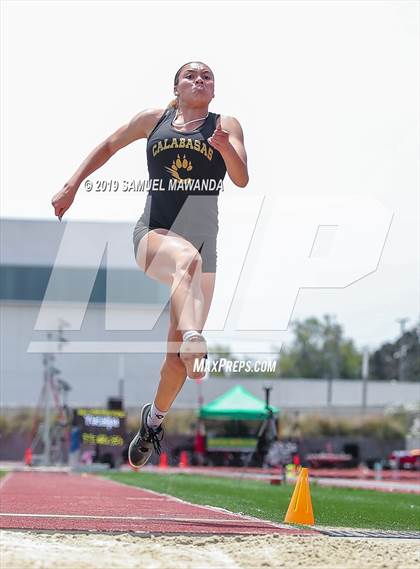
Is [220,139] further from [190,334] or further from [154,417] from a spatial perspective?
[154,417]

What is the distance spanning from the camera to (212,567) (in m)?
4.46

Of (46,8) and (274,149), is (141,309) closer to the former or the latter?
(274,149)

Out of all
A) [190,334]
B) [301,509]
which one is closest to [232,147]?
[190,334]

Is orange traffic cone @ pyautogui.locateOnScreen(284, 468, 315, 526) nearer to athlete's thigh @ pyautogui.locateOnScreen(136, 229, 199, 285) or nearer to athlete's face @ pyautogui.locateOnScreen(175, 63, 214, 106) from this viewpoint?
athlete's thigh @ pyautogui.locateOnScreen(136, 229, 199, 285)

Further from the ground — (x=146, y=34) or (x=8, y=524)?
(x=146, y=34)

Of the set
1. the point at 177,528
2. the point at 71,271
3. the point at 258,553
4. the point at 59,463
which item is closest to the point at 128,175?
the point at 177,528

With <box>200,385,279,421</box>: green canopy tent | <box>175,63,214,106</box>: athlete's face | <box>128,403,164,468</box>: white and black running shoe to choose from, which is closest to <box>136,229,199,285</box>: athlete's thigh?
<box>175,63,214,106</box>: athlete's face

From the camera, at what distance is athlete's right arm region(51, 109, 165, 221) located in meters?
6.27

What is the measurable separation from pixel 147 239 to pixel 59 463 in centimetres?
2512

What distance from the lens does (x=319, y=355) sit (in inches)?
3556

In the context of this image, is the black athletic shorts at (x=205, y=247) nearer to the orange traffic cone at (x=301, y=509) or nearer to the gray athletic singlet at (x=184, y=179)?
the gray athletic singlet at (x=184, y=179)

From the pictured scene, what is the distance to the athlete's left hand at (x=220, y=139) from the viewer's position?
18.6 feet

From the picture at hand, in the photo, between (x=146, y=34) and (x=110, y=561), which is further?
(x=146, y=34)

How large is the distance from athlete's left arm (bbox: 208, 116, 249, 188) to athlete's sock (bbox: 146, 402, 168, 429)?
1446mm
